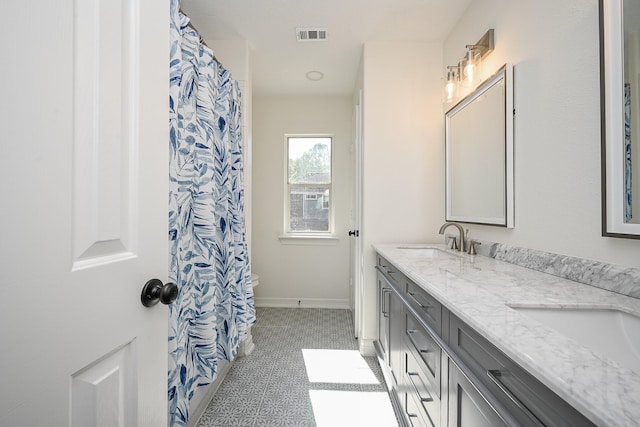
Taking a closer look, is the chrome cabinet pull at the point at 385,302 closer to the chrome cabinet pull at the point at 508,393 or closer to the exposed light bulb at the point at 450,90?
the chrome cabinet pull at the point at 508,393

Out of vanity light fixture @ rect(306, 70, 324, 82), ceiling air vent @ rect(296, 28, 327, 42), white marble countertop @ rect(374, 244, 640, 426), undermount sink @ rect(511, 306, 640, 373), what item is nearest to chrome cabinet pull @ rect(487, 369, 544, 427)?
white marble countertop @ rect(374, 244, 640, 426)

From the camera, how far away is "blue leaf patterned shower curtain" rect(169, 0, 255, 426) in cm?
122

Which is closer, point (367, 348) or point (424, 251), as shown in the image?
point (424, 251)

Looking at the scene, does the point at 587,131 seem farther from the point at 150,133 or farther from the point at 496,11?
the point at 150,133

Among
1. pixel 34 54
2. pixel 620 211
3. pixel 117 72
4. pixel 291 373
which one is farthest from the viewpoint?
pixel 291 373

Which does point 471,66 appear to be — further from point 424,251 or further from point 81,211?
point 81,211

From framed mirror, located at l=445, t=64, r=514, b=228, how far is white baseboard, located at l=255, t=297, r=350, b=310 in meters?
1.80

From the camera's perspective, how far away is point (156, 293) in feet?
2.16

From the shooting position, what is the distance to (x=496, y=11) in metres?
1.64

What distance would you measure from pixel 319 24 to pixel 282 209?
6.53 feet

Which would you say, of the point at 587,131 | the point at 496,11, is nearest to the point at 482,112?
the point at 496,11

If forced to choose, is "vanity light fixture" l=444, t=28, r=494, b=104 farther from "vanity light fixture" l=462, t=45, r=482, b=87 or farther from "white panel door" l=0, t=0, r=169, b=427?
"white panel door" l=0, t=0, r=169, b=427

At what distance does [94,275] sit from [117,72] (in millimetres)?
392

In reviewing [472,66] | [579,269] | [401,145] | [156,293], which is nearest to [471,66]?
[472,66]
